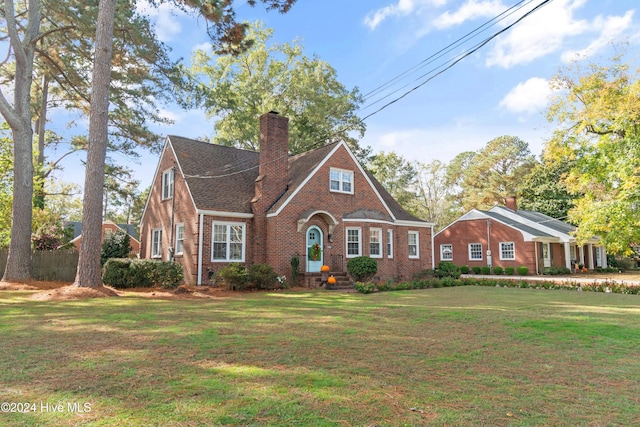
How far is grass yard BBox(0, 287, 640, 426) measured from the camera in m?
3.37

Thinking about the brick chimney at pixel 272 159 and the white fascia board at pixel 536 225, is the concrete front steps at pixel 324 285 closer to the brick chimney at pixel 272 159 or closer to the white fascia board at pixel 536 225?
the brick chimney at pixel 272 159

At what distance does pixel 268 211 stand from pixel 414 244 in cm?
939

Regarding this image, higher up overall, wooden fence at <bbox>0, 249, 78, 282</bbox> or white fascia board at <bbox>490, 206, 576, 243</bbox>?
white fascia board at <bbox>490, 206, 576, 243</bbox>

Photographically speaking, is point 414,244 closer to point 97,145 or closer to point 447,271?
point 447,271

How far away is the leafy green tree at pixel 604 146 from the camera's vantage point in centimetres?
1995

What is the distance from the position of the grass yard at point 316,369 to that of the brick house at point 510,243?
77.8ft

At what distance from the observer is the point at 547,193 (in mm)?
42344

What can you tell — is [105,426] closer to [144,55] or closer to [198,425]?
[198,425]

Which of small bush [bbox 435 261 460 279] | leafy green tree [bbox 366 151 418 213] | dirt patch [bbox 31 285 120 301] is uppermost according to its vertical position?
leafy green tree [bbox 366 151 418 213]

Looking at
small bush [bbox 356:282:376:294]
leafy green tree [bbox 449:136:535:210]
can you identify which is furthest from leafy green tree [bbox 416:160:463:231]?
small bush [bbox 356:282:376:294]

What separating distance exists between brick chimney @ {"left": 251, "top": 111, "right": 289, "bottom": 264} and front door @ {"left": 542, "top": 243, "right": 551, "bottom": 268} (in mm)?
23759

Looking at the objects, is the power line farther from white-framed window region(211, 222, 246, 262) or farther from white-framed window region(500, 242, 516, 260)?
white-framed window region(500, 242, 516, 260)

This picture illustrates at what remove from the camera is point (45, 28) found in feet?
69.1

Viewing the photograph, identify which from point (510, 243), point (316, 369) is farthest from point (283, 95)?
point (316, 369)
